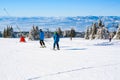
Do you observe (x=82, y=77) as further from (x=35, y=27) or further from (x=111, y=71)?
(x=35, y=27)

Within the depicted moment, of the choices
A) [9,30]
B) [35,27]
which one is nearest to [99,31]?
[35,27]

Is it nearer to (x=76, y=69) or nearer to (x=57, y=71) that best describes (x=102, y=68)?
(x=76, y=69)

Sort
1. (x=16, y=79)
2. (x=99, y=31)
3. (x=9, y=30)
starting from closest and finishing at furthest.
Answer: (x=16, y=79) → (x=99, y=31) → (x=9, y=30)

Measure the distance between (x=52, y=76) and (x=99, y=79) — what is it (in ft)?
6.16

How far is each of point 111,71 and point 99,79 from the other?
1.93 metres

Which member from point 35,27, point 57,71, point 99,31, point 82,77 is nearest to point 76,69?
point 57,71

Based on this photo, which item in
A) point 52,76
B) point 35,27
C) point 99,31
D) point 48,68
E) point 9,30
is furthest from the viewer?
point 9,30

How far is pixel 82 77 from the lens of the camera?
10.4m

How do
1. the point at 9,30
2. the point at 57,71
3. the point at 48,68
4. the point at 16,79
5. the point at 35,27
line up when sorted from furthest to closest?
the point at 9,30
the point at 35,27
the point at 48,68
the point at 57,71
the point at 16,79

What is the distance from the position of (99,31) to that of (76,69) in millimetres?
74582

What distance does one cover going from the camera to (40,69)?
12.1 metres

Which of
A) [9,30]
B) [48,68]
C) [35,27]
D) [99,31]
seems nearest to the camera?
[48,68]

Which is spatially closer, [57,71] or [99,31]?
[57,71]

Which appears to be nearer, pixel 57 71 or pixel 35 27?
pixel 57 71
